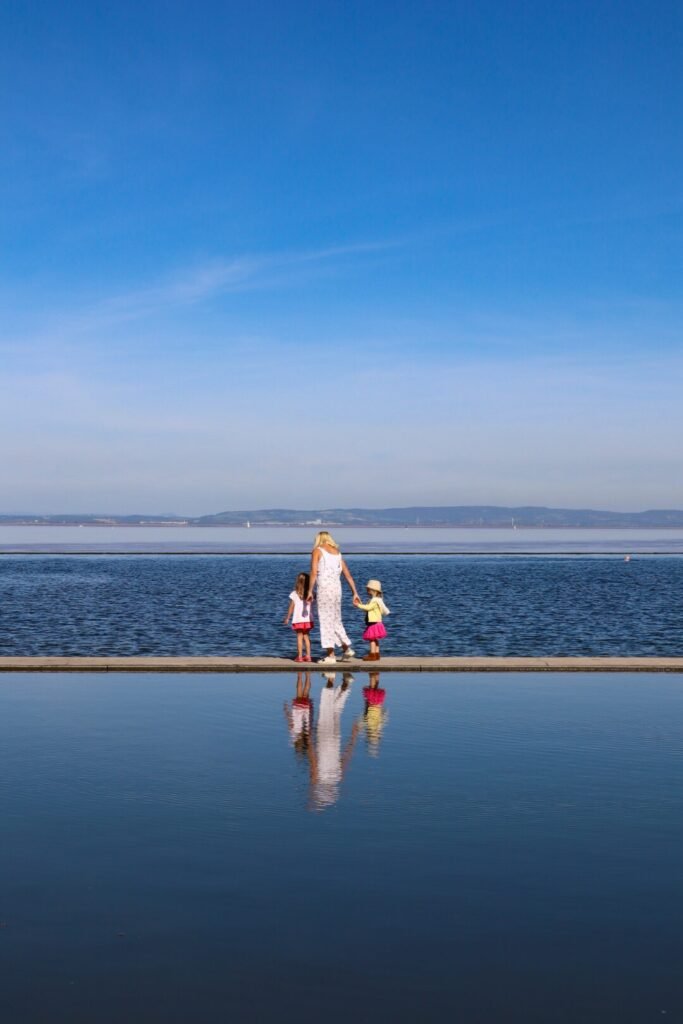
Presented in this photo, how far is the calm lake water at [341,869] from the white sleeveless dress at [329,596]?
17.2ft

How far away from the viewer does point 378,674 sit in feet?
52.9

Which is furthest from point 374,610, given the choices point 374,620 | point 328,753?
point 328,753

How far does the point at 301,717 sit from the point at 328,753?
6.99 ft

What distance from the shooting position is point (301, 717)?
1220 centimetres

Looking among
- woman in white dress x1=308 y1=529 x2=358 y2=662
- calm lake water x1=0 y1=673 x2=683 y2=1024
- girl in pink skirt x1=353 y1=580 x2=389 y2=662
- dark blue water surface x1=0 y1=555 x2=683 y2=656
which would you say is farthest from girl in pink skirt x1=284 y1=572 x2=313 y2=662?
dark blue water surface x1=0 y1=555 x2=683 y2=656

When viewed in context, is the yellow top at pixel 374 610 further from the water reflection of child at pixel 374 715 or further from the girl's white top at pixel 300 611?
the water reflection of child at pixel 374 715

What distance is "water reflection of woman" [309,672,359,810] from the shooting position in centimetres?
849

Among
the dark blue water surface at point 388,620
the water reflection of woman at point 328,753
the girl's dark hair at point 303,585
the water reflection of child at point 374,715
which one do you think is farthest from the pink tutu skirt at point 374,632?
the dark blue water surface at point 388,620

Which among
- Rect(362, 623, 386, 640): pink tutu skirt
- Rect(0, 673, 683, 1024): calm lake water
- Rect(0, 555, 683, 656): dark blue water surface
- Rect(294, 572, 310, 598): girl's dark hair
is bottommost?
Rect(0, 555, 683, 656): dark blue water surface

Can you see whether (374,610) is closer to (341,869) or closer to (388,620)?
(341,869)

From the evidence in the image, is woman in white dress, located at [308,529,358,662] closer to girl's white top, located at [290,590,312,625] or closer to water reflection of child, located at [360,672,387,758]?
girl's white top, located at [290,590,312,625]

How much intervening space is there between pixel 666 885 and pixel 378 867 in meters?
1.75

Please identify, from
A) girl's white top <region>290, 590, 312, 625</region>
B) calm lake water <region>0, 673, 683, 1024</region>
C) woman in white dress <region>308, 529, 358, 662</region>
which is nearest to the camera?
calm lake water <region>0, 673, 683, 1024</region>

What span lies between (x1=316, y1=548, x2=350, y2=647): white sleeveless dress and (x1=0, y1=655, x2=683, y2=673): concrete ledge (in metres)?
0.64
